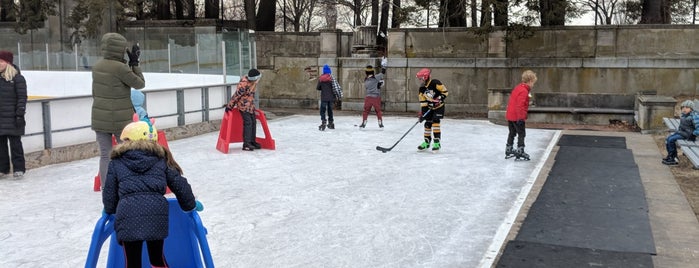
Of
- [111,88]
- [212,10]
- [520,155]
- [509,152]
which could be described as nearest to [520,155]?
[520,155]

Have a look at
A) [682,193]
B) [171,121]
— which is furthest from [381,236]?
[171,121]

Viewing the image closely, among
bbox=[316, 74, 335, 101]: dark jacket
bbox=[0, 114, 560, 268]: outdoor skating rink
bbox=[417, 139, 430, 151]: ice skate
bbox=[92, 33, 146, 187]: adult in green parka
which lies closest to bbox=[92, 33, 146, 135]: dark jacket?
bbox=[92, 33, 146, 187]: adult in green parka

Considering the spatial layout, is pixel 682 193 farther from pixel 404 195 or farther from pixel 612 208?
→ pixel 404 195

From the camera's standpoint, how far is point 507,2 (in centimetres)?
1888

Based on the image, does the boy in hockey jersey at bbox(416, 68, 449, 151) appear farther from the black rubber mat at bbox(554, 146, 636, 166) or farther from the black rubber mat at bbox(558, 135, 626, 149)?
the black rubber mat at bbox(558, 135, 626, 149)

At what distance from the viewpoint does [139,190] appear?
3857mm

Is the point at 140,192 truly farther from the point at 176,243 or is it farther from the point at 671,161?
the point at 671,161

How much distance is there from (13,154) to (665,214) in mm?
7622

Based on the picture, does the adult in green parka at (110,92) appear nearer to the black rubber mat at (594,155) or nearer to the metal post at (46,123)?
the metal post at (46,123)

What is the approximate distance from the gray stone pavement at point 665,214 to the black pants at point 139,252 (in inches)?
122

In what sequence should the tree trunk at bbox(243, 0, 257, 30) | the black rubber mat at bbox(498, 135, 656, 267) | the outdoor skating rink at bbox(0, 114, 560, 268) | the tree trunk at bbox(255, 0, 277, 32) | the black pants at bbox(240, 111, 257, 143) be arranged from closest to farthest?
the black rubber mat at bbox(498, 135, 656, 267)
the outdoor skating rink at bbox(0, 114, 560, 268)
the black pants at bbox(240, 111, 257, 143)
the tree trunk at bbox(243, 0, 257, 30)
the tree trunk at bbox(255, 0, 277, 32)

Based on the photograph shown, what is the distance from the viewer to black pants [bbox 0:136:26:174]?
858 cm

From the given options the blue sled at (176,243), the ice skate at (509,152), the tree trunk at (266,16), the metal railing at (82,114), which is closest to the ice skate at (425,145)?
the ice skate at (509,152)

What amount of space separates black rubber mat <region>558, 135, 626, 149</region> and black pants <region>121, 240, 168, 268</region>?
9595 mm
